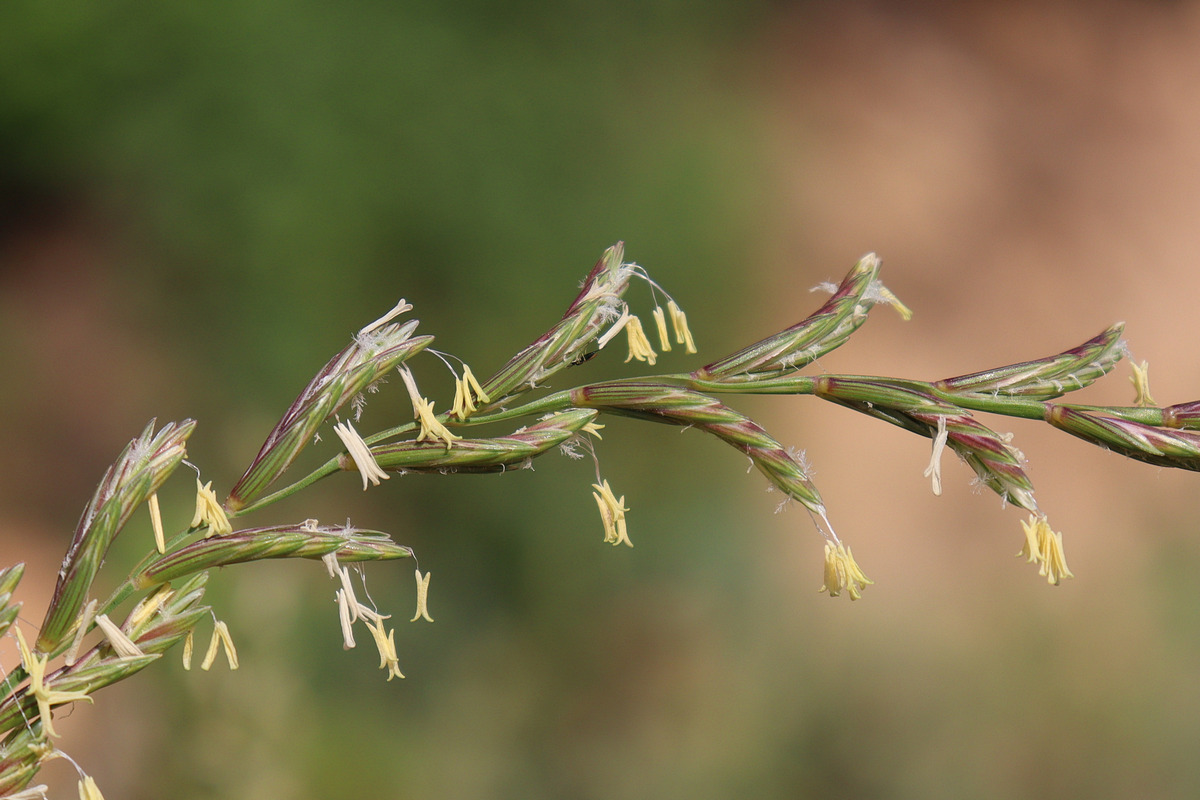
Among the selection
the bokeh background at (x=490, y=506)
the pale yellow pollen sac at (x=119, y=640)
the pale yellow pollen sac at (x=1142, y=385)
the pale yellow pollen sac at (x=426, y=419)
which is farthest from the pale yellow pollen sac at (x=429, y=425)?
the bokeh background at (x=490, y=506)

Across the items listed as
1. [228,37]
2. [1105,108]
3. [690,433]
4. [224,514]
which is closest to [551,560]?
[690,433]

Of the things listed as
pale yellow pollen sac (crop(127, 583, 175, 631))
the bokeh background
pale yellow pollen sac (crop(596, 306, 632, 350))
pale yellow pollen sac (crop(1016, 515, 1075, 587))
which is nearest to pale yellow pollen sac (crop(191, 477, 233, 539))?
pale yellow pollen sac (crop(127, 583, 175, 631))

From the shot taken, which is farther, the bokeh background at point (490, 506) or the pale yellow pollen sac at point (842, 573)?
the bokeh background at point (490, 506)

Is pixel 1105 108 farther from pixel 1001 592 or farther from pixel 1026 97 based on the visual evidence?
pixel 1001 592

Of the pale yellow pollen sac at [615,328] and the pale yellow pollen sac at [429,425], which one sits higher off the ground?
the pale yellow pollen sac at [615,328]

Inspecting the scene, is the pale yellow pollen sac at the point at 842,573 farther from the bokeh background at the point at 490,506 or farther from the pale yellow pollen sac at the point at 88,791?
the bokeh background at the point at 490,506

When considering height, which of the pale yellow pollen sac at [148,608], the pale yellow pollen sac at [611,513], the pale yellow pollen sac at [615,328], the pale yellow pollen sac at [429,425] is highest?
the pale yellow pollen sac at [615,328]
